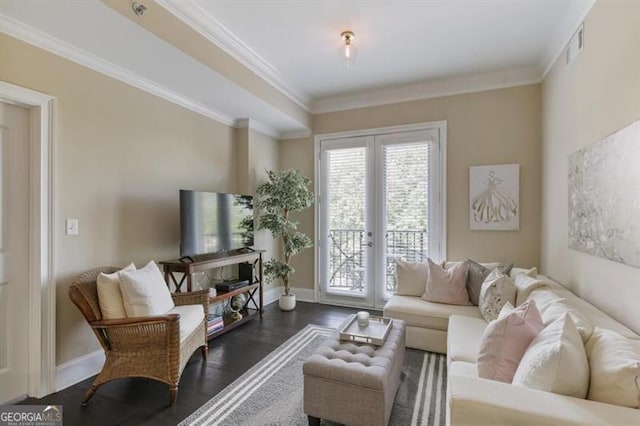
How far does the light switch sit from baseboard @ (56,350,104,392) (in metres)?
1.00

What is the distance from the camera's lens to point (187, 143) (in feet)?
11.8

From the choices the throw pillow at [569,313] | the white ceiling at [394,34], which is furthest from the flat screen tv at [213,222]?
the throw pillow at [569,313]

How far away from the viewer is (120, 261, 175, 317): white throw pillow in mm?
2256

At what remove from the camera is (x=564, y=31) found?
8.86ft

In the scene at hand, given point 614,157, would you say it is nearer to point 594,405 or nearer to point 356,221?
point 594,405

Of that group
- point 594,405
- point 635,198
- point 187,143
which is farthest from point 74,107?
point 635,198

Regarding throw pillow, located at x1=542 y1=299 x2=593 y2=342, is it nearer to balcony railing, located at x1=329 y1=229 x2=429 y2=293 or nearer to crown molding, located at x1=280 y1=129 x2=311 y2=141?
balcony railing, located at x1=329 y1=229 x2=429 y2=293

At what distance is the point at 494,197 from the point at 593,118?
1.65 m

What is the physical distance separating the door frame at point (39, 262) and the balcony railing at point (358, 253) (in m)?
3.21

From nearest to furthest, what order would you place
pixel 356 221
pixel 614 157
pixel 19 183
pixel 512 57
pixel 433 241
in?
1. pixel 614 157
2. pixel 19 183
3. pixel 512 57
4. pixel 433 241
5. pixel 356 221

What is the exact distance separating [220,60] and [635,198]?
3.15 metres

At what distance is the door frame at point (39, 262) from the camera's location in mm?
2244

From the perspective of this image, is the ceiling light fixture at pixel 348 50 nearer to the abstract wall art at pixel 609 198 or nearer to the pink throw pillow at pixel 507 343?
the abstract wall art at pixel 609 198

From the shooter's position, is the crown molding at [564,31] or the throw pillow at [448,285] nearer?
the crown molding at [564,31]
